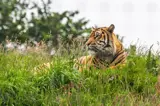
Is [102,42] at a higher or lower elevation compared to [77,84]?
higher

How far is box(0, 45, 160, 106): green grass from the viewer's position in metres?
9.59

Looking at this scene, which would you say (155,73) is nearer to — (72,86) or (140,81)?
(140,81)

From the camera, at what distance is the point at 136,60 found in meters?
11.8

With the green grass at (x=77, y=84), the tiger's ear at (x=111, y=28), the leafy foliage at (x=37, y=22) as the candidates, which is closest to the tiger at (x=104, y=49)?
the tiger's ear at (x=111, y=28)

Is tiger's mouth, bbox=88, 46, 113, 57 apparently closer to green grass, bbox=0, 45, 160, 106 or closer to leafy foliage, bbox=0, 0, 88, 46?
green grass, bbox=0, 45, 160, 106

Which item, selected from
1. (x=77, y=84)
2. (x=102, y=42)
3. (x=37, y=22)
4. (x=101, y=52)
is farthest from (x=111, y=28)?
(x=37, y=22)

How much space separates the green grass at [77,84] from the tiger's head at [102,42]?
1.56 ft

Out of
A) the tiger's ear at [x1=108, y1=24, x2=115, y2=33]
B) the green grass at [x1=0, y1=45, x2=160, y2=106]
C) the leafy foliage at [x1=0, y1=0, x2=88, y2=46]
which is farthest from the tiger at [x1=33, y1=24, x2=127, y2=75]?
the leafy foliage at [x1=0, y1=0, x2=88, y2=46]

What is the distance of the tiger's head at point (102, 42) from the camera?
12242 millimetres

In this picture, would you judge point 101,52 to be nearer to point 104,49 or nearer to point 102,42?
point 104,49

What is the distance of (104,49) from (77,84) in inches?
84.1

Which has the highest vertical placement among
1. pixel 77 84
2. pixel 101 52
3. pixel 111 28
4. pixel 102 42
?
pixel 111 28

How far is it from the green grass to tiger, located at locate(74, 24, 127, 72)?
337mm

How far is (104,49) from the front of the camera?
1234cm
